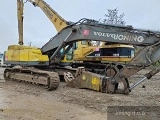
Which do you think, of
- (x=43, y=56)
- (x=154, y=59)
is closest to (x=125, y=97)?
(x=154, y=59)

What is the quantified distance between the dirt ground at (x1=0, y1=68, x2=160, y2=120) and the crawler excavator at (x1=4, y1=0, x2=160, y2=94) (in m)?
0.34

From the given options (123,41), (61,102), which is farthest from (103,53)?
(61,102)

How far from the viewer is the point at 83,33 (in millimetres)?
9727

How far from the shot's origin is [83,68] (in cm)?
992

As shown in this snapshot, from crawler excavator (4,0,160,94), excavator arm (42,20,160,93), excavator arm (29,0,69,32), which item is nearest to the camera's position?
excavator arm (42,20,160,93)

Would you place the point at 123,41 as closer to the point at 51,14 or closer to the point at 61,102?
the point at 61,102

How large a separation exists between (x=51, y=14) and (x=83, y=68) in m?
4.45

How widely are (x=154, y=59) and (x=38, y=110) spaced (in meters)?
3.36

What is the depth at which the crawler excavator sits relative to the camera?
26.8ft

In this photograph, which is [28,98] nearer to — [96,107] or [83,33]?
[96,107]

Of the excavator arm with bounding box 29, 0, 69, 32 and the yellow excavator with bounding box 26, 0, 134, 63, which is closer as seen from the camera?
the excavator arm with bounding box 29, 0, 69, 32

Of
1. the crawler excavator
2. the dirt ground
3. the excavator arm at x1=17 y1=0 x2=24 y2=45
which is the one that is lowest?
the dirt ground

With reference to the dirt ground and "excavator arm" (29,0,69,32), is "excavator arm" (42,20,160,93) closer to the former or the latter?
the dirt ground

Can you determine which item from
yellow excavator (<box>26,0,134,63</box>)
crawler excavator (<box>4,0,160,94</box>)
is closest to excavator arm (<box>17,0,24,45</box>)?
crawler excavator (<box>4,0,160,94</box>)
